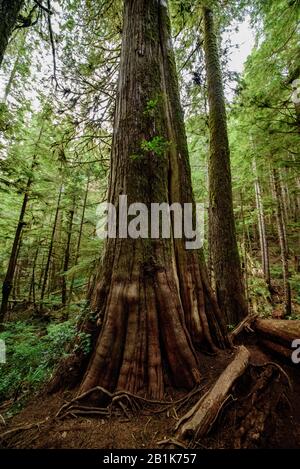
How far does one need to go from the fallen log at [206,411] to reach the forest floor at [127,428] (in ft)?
0.22

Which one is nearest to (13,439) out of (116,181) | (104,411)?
(104,411)

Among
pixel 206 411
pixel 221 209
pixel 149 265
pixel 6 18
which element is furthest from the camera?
pixel 221 209

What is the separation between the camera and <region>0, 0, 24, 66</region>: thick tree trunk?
3.31 meters

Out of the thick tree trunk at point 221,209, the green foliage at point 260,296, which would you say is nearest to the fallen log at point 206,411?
the thick tree trunk at point 221,209

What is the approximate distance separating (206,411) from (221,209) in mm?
4347

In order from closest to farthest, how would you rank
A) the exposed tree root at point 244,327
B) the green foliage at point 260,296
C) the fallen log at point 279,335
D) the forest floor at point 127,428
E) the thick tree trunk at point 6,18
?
the forest floor at point 127,428 < the fallen log at point 279,335 < the thick tree trunk at point 6,18 < the exposed tree root at point 244,327 < the green foliage at point 260,296

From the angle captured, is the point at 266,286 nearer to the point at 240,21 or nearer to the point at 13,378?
the point at 240,21

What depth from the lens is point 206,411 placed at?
190 cm

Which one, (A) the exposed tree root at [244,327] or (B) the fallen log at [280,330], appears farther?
(A) the exposed tree root at [244,327]

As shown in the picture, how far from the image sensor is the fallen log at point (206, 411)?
5.88ft
